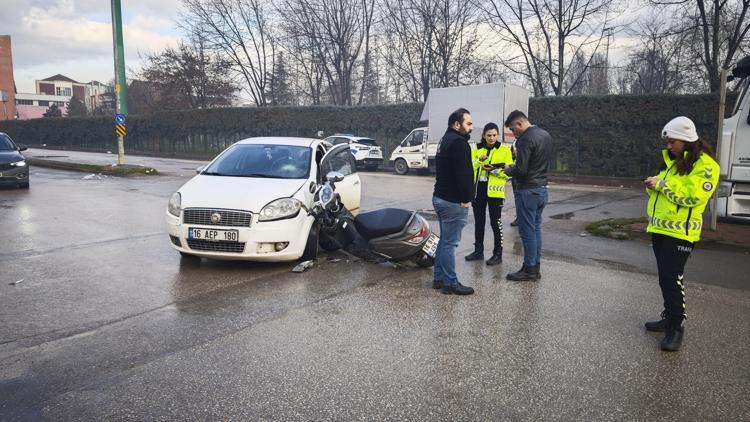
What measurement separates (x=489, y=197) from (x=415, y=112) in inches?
868

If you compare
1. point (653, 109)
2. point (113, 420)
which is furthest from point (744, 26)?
point (113, 420)

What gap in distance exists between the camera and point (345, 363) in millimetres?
4020

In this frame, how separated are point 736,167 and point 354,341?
7379 mm

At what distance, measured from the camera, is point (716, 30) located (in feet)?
65.0

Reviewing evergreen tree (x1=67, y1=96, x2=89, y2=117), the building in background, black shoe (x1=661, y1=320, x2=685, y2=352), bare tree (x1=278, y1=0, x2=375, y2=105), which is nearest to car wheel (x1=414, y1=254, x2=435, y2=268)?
black shoe (x1=661, y1=320, x2=685, y2=352)

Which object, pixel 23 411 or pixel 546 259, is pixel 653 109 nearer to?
pixel 546 259

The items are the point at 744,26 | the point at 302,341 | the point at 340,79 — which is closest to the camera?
the point at 302,341

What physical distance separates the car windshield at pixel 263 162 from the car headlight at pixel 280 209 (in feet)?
2.73

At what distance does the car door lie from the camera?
8588 millimetres

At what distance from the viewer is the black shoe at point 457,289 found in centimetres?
581

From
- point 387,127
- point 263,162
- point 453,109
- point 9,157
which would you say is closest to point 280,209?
point 263,162

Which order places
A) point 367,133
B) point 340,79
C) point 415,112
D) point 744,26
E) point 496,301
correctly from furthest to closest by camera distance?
point 340,79 < point 367,133 < point 415,112 < point 744,26 < point 496,301

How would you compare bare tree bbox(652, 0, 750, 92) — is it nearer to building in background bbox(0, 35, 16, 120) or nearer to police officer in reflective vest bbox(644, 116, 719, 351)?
police officer in reflective vest bbox(644, 116, 719, 351)

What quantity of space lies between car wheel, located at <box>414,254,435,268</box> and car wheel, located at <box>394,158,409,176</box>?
17.7 metres
